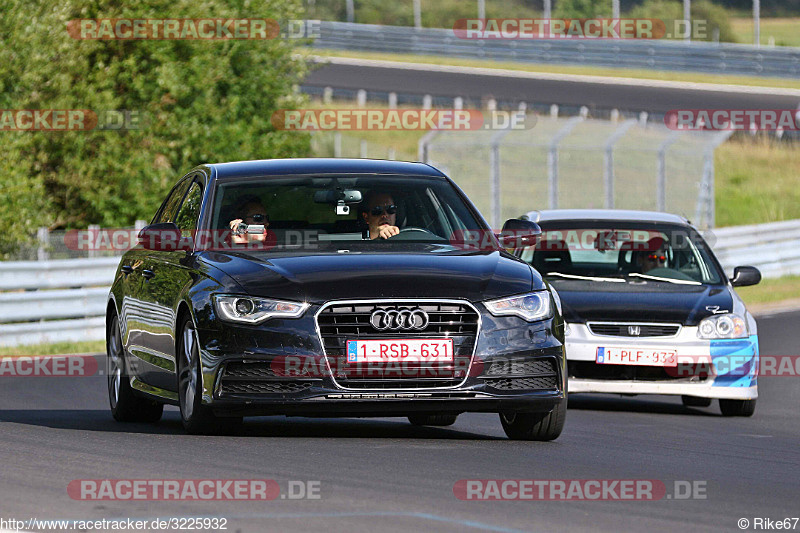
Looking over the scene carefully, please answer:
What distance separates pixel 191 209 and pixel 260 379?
2010 mm

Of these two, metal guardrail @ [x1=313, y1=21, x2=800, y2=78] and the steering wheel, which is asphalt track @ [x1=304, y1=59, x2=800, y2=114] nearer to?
metal guardrail @ [x1=313, y1=21, x2=800, y2=78]

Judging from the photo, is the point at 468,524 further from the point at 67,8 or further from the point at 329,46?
the point at 329,46

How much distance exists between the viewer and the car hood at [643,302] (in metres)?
13.1

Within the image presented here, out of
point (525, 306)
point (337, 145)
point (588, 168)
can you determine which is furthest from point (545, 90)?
point (525, 306)

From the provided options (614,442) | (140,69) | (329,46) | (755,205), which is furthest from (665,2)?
(614,442)

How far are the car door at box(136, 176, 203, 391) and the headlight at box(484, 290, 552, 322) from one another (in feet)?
5.77

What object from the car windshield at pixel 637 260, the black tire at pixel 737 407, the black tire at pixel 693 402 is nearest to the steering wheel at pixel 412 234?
the car windshield at pixel 637 260

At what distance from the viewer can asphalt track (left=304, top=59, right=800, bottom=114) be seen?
4816 centimetres

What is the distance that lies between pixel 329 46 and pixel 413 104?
15.5 m

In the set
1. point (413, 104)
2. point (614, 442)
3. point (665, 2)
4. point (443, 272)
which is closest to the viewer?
point (443, 272)

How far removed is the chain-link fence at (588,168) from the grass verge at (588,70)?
1255 centimetres

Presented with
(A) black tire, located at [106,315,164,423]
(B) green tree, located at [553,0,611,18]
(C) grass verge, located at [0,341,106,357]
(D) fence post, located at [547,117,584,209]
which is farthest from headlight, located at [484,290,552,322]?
(B) green tree, located at [553,0,611,18]

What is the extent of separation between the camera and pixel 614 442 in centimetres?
1035

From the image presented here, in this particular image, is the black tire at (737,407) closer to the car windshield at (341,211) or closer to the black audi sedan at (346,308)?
the black audi sedan at (346,308)
